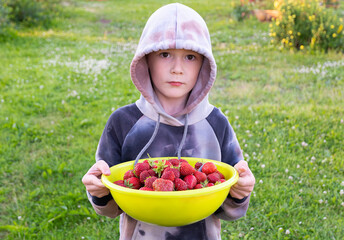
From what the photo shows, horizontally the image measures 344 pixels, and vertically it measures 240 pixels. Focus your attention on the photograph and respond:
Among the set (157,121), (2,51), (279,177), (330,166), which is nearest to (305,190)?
(279,177)

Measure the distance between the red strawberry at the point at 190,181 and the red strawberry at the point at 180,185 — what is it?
0.03m

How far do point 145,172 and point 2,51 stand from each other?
9.62 metres

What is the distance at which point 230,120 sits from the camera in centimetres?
551

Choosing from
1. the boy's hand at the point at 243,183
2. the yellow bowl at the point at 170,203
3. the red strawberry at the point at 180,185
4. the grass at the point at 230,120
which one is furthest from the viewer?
the grass at the point at 230,120

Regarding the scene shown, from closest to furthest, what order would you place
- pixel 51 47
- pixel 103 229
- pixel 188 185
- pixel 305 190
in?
pixel 188 185
pixel 103 229
pixel 305 190
pixel 51 47

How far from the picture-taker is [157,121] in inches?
85.5

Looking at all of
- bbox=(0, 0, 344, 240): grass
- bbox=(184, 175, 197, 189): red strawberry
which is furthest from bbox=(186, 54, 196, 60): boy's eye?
bbox=(0, 0, 344, 240): grass

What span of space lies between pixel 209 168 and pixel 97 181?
23.2 inches

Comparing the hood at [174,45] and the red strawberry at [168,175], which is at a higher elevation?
the hood at [174,45]

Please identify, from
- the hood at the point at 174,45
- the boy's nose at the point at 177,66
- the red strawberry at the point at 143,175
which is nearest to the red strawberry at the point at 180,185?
the red strawberry at the point at 143,175

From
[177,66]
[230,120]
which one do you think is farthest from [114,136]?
[230,120]

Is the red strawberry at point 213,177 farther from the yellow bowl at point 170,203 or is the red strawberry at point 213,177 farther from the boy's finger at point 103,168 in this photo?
the boy's finger at point 103,168

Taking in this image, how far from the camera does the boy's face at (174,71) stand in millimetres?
2064

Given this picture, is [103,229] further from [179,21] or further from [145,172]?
[179,21]
